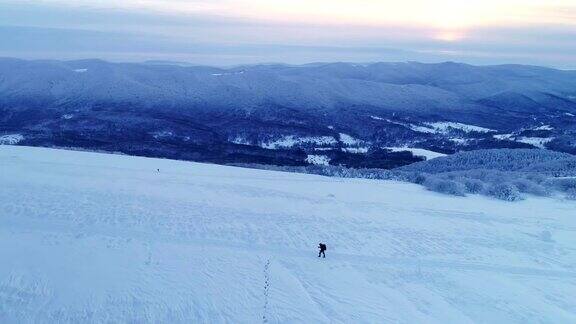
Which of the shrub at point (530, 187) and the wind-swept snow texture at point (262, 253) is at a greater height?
the shrub at point (530, 187)

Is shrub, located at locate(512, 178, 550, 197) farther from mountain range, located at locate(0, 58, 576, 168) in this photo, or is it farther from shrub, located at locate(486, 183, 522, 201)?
mountain range, located at locate(0, 58, 576, 168)

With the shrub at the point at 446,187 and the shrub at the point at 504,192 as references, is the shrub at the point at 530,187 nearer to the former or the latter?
the shrub at the point at 504,192

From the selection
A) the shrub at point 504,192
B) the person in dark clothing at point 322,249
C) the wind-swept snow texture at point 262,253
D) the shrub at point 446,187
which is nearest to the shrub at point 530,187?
the shrub at point 504,192

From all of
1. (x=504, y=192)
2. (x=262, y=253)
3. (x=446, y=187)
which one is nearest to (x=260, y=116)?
(x=446, y=187)

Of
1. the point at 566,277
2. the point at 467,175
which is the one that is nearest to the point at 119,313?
the point at 566,277

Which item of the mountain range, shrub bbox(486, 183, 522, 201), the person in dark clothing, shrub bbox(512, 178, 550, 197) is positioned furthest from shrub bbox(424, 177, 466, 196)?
the mountain range

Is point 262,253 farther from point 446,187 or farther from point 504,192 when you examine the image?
point 504,192
